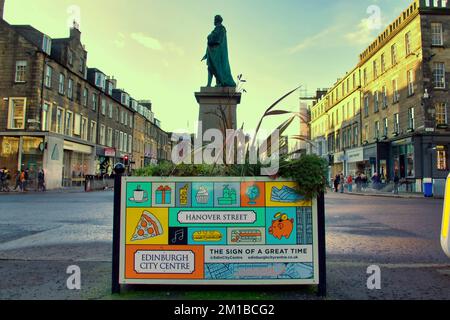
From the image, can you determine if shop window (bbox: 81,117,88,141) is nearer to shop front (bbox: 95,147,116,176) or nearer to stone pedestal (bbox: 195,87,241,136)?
shop front (bbox: 95,147,116,176)

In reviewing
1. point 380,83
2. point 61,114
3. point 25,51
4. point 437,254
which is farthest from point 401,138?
point 25,51

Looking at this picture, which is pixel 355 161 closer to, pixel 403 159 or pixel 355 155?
pixel 355 155

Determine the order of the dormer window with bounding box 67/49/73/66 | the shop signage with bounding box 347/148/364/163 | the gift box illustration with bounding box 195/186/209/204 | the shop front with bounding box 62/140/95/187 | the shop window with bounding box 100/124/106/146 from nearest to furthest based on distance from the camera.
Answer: the gift box illustration with bounding box 195/186/209/204 → the shop front with bounding box 62/140/95/187 → the dormer window with bounding box 67/49/73/66 → the shop window with bounding box 100/124/106/146 → the shop signage with bounding box 347/148/364/163

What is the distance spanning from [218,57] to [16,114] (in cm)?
2322

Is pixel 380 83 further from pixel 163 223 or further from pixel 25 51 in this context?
pixel 163 223

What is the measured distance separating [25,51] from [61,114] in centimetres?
553

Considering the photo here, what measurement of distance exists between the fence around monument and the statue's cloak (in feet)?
22.0

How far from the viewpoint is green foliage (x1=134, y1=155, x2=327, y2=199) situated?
3.41m

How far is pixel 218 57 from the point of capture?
32.4 ft

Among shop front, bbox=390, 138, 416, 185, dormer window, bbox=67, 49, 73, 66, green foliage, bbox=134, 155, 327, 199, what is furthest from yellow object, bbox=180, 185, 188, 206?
dormer window, bbox=67, 49, 73, 66

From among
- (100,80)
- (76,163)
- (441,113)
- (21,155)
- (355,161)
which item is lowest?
(76,163)

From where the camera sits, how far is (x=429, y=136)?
26.5 metres

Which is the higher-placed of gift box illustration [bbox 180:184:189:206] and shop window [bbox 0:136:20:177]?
shop window [bbox 0:136:20:177]

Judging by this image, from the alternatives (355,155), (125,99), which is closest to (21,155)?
(125,99)
